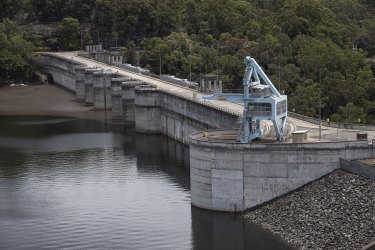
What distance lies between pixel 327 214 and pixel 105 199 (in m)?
25.7

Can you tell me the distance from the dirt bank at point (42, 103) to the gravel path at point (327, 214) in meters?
81.1

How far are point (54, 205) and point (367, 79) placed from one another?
225ft

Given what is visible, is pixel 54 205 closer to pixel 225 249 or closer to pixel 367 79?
pixel 225 249

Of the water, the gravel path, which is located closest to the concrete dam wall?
the water

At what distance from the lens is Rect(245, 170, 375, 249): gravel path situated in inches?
2677

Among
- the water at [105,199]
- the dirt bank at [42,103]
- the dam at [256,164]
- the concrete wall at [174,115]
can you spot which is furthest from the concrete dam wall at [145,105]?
the dam at [256,164]

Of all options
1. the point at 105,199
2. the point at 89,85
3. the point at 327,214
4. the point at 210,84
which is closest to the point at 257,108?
the point at 327,214

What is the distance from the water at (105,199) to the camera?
7288cm

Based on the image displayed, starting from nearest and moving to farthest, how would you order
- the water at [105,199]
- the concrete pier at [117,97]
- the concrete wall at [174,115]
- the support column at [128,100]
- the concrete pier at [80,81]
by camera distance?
the water at [105,199], the concrete wall at [174,115], the support column at [128,100], the concrete pier at [117,97], the concrete pier at [80,81]

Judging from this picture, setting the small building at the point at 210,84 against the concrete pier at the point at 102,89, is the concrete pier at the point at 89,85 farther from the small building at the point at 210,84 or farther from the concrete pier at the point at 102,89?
the small building at the point at 210,84

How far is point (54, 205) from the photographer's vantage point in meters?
84.7

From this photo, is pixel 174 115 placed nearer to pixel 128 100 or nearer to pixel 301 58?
pixel 128 100

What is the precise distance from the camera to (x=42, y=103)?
174 m

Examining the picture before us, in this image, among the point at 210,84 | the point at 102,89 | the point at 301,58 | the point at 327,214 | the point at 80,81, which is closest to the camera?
the point at 327,214
